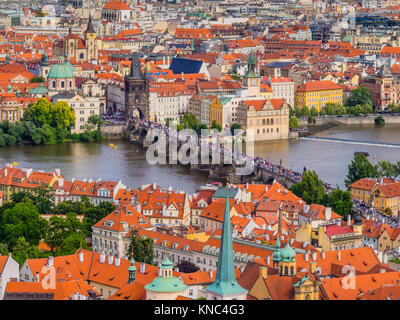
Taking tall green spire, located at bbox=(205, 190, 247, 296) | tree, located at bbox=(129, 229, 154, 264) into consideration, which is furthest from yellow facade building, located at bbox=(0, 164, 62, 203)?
tall green spire, located at bbox=(205, 190, 247, 296)

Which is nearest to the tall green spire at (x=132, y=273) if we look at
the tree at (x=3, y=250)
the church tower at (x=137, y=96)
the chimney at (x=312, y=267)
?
the chimney at (x=312, y=267)

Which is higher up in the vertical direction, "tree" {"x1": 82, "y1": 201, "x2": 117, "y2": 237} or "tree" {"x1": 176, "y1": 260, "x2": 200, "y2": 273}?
"tree" {"x1": 176, "y1": 260, "x2": 200, "y2": 273}

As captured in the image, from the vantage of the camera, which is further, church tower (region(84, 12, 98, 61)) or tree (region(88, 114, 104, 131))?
church tower (region(84, 12, 98, 61))

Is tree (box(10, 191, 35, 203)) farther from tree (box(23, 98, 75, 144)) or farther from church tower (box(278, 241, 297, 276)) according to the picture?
tree (box(23, 98, 75, 144))

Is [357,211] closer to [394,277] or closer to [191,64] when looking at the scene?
[394,277]

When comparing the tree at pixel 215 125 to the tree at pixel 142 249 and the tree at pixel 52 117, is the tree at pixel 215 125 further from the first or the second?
the tree at pixel 142 249

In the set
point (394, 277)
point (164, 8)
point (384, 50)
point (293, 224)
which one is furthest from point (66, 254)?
point (164, 8)
